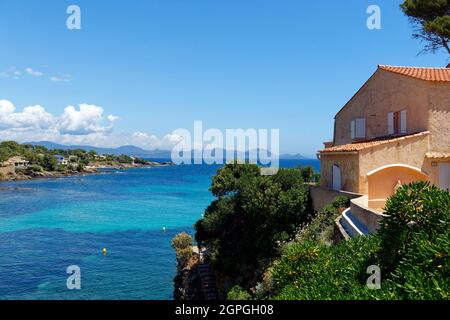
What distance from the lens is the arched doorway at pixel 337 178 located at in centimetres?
2297

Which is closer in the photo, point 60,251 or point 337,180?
point 337,180

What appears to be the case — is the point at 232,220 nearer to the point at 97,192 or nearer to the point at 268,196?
the point at 268,196

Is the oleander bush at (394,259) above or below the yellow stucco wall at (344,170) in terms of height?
below

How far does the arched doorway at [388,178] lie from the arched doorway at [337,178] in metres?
2.30

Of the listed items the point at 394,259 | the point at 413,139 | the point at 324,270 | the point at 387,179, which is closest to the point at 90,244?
the point at 387,179

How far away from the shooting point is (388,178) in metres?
21.1

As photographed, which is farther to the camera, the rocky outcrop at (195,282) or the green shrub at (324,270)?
the rocky outcrop at (195,282)

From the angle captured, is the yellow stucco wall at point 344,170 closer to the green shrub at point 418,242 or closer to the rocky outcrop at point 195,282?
the rocky outcrop at point 195,282

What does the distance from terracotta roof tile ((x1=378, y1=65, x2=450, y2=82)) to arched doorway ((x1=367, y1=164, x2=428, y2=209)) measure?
514 cm

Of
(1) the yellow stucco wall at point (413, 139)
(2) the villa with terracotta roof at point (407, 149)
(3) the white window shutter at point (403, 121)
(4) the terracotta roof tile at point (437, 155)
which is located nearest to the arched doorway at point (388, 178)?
(2) the villa with terracotta roof at point (407, 149)

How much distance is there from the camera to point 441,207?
756 cm

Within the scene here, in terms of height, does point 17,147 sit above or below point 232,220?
above
